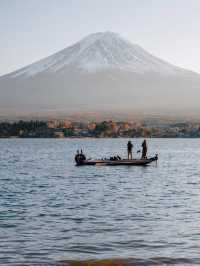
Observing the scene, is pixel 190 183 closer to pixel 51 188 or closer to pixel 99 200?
pixel 51 188

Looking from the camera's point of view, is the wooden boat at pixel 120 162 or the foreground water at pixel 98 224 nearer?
the foreground water at pixel 98 224

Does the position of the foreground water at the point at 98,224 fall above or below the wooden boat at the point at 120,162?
below

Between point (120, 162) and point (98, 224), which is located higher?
point (120, 162)

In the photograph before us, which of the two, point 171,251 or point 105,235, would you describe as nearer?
point 171,251

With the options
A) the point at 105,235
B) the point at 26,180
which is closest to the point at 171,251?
the point at 105,235

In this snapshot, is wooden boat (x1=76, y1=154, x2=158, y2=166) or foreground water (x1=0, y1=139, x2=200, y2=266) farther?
wooden boat (x1=76, y1=154, x2=158, y2=166)

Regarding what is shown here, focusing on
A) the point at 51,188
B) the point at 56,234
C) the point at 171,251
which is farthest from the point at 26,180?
the point at 171,251

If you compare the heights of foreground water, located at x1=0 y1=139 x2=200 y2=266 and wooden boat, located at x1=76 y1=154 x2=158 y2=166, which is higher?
wooden boat, located at x1=76 y1=154 x2=158 y2=166

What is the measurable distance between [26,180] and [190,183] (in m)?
11.4

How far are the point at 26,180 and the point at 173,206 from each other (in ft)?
62.2

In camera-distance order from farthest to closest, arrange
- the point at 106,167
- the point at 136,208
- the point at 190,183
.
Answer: the point at 106,167 → the point at 190,183 → the point at 136,208

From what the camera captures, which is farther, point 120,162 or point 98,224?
point 120,162

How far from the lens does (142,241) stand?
57.6ft

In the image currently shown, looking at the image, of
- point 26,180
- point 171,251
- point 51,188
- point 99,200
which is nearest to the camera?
point 171,251
